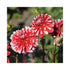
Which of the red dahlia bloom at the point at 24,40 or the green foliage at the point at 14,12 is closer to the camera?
the red dahlia bloom at the point at 24,40

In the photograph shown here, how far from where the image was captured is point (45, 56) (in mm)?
731

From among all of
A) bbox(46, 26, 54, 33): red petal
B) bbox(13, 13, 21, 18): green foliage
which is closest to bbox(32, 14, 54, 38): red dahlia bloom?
bbox(46, 26, 54, 33): red petal

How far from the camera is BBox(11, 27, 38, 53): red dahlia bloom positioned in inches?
26.4

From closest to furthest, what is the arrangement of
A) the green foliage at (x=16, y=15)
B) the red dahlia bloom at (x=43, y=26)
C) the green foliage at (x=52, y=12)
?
the red dahlia bloom at (x=43, y=26) < the green foliage at (x=52, y=12) < the green foliage at (x=16, y=15)

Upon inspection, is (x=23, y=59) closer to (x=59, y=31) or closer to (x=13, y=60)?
(x=13, y=60)

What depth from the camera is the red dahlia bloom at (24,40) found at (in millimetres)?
670

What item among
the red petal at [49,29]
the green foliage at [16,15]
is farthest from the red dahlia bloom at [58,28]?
the green foliage at [16,15]

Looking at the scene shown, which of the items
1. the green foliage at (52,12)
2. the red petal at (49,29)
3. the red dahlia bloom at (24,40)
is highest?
the green foliage at (52,12)

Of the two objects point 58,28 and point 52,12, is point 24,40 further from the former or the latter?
point 52,12

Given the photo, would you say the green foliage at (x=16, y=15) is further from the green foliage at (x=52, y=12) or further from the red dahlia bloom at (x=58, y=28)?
the red dahlia bloom at (x=58, y=28)

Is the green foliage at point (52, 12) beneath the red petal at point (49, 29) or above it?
above

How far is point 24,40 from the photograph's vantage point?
68cm

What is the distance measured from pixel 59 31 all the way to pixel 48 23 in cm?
7
